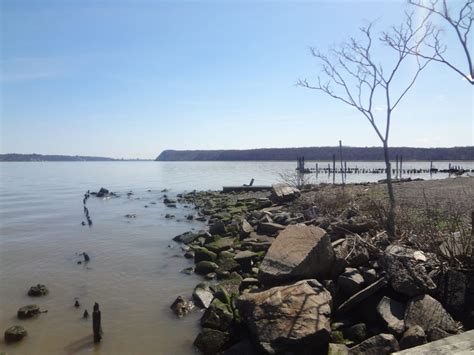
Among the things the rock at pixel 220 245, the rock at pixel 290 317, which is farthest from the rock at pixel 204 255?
the rock at pixel 290 317

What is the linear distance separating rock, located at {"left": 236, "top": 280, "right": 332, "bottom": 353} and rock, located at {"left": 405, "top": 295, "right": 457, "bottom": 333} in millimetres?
1195

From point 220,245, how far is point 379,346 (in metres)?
7.48

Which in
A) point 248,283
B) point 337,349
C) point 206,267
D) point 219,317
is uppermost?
point 248,283

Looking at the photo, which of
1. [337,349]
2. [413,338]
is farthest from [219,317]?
[413,338]

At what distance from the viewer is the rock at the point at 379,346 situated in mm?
5188

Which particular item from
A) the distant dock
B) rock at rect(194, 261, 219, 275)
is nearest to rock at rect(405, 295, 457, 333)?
rock at rect(194, 261, 219, 275)

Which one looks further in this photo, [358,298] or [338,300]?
[338,300]

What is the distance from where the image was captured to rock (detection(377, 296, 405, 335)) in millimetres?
5738

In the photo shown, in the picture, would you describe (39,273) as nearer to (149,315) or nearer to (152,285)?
(152,285)

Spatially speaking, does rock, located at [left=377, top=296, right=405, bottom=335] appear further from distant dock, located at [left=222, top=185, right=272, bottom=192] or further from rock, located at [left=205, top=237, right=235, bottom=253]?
distant dock, located at [left=222, top=185, right=272, bottom=192]

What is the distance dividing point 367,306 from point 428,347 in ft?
7.74

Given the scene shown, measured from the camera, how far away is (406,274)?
642 cm

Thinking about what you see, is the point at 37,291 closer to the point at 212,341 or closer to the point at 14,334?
the point at 14,334

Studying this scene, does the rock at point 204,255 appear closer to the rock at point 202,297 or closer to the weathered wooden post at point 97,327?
the rock at point 202,297
